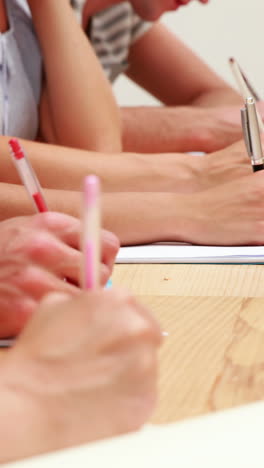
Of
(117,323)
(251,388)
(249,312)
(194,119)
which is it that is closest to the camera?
(117,323)

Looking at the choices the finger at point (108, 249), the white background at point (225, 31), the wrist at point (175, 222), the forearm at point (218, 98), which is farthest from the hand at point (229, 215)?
the white background at point (225, 31)

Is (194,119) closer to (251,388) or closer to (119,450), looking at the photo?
(251,388)

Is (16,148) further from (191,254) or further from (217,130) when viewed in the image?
(217,130)

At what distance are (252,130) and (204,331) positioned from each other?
31 centimetres

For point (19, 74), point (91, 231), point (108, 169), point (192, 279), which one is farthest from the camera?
point (19, 74)

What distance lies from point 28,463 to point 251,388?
0.17m

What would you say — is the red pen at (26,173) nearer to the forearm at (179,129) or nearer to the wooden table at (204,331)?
the wooden table at (204,331)

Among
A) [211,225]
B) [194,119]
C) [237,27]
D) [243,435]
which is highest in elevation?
[243,435]

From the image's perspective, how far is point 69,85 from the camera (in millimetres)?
1187

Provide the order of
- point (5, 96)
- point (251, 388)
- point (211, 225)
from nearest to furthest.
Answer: point (251, 388) → point (211, 225) → point (5, 96)

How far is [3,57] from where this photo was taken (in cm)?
112

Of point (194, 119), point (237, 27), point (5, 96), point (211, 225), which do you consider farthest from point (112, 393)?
point (237, 27)

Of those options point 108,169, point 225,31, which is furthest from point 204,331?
point 225,31

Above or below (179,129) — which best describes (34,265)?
above
